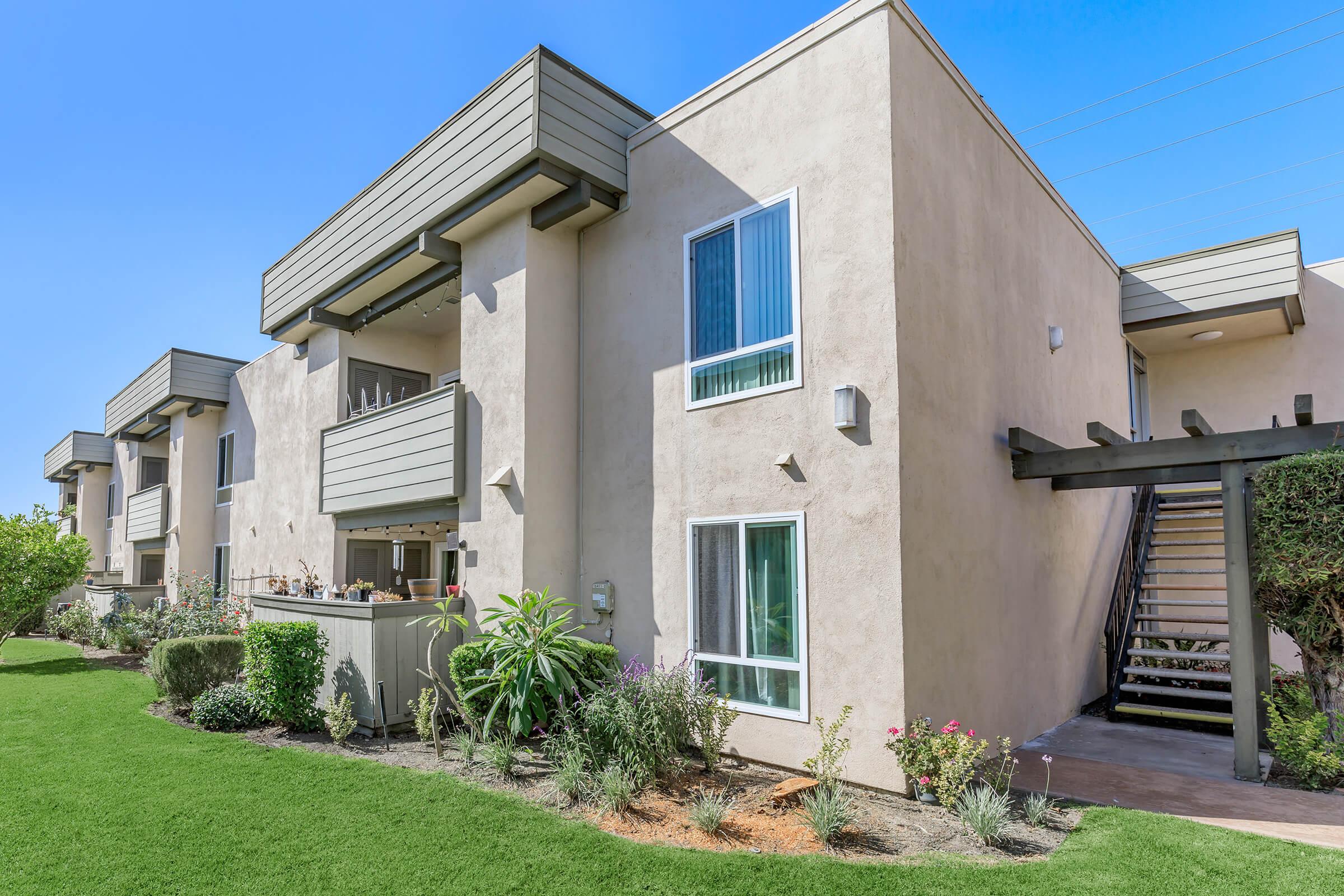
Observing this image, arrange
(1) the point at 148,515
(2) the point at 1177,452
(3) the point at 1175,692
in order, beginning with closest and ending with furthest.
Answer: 1. (2) the point at 1177,452
2. (3) the point at 1175,692
3. (1) the point at 148,515

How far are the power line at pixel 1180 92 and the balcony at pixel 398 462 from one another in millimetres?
8936

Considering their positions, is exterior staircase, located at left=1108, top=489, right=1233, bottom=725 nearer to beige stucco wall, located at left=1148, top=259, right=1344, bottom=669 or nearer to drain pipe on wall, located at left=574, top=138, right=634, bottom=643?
beige stucco wall, located at left=1148, top=259, right=1344, bottom=669

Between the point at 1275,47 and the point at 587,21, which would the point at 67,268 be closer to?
the point at 587,21

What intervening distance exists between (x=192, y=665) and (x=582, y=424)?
609 centimetres

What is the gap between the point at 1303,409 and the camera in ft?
21.7

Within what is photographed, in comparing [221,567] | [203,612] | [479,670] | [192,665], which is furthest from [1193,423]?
[221,567]

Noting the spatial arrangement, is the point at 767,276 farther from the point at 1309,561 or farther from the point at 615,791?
the point at 1309,561

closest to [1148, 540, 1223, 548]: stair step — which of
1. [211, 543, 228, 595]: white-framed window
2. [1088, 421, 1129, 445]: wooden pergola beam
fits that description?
[1088, 421, 1129, 445]: wooden pergola beam

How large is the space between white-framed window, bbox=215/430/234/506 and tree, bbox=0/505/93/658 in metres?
2.93

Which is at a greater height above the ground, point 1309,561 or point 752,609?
point 1309,561

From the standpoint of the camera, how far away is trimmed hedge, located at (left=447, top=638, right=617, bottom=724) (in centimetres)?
768

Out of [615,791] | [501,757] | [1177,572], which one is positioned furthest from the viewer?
[1177,572]

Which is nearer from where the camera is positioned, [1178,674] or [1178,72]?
[1178,674]

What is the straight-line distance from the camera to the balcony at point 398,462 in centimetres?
976
